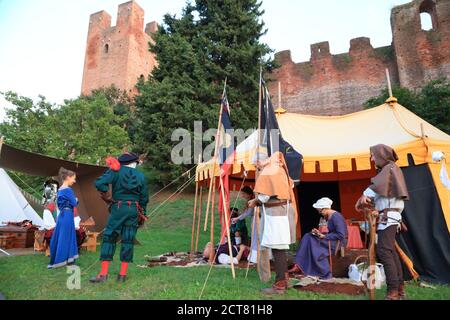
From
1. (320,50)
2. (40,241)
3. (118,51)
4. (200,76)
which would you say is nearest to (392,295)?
(40,241)

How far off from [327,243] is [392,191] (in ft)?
4.43

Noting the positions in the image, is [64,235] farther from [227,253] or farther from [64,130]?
[64,130]

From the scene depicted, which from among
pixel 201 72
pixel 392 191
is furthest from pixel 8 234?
pixel 201 72

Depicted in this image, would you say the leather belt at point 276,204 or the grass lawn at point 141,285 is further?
the leather belt at point 276,204

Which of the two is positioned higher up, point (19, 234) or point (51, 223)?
point (51, 223)

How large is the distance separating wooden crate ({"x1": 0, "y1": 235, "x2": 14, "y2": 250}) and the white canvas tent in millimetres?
1390

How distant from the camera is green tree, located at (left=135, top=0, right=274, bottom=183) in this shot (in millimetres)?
13273

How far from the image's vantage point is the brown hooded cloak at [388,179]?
288 cm

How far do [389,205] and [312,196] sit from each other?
14.4 ft

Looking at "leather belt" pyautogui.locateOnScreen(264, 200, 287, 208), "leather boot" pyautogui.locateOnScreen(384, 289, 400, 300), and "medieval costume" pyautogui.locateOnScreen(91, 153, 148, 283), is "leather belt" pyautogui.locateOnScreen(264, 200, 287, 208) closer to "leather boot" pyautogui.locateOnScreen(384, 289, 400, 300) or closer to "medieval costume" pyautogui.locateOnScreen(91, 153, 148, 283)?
"leather boot" pyautogui.locateOnScreen(384, 289, 400, 300)

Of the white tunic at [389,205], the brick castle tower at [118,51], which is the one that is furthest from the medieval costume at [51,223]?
the brick castle tower at [118,51]

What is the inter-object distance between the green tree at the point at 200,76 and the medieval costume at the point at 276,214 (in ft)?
31.9

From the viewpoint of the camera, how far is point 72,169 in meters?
7.34

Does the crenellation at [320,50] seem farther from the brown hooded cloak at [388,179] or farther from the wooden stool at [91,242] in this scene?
the brown hooded cloak at [388,179]
